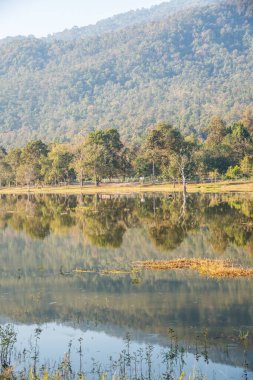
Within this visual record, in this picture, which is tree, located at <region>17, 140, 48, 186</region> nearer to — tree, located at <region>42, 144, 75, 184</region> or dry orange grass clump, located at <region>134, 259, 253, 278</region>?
tree, located at <region>42, 144, 75, 184</region>

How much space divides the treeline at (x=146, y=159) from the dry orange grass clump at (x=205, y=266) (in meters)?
88.1

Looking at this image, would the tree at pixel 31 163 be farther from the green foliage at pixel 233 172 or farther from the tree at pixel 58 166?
the green foliage at pixel 233 172

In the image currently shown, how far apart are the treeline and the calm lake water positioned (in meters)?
79.4

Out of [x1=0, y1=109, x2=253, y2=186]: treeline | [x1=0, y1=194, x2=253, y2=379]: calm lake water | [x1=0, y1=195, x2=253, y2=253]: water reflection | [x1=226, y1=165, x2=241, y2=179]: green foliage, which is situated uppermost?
[x1=0, y1=109, x2=253, y2=186]: treeline

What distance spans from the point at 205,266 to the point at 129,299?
7.58 meters

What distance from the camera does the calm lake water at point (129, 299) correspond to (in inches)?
752

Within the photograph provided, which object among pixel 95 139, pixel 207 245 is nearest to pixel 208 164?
pixel 95 139

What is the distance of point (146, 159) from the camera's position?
145250 mm

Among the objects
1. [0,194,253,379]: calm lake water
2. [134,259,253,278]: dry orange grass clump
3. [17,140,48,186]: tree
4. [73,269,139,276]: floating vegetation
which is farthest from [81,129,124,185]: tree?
[73,269,139,276]: floating vegetation

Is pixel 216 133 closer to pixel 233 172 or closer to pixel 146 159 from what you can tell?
pixel 146 159

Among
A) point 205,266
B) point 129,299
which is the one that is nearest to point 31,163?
point 205,266

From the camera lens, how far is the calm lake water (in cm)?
1909

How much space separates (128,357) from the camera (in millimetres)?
18625

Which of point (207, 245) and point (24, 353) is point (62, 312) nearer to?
point (24, 353)
